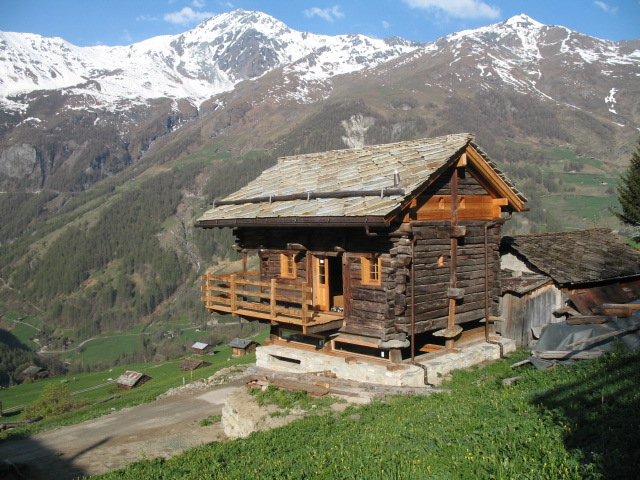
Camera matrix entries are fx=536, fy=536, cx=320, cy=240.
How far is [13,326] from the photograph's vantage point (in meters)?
168

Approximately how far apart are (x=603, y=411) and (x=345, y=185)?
1005cm

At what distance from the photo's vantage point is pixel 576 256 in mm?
21047

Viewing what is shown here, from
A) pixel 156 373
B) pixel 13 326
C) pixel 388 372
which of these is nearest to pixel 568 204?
pixel 156 373

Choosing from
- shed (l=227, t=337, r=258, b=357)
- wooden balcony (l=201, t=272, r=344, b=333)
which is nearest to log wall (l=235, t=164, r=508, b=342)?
wooden balcony (l=201, t=272, r=344, b=333)

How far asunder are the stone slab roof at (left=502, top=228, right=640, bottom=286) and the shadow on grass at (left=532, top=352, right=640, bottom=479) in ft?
27.8

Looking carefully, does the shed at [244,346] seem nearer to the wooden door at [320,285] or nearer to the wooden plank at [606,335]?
the wooden door at [320,285]

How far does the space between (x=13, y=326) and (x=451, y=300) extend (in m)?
183

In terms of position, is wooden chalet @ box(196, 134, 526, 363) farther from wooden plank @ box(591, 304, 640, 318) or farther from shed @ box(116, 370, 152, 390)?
shed @ box(116, 370, 152, 390)

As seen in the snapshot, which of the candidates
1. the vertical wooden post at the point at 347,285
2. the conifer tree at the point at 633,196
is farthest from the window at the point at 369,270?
the conifer tree at the point at 633,196

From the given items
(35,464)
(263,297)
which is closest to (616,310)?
(263,297)

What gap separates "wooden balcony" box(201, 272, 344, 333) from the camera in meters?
15.7

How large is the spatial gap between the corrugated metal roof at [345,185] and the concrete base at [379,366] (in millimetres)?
4570

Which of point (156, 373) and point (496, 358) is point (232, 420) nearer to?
point (496, 358)

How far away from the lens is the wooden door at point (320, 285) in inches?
697
